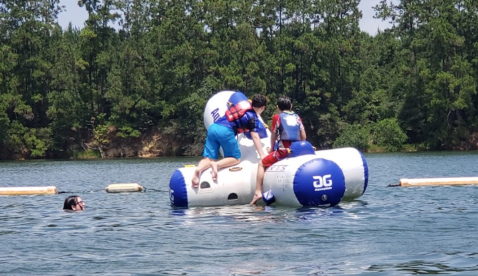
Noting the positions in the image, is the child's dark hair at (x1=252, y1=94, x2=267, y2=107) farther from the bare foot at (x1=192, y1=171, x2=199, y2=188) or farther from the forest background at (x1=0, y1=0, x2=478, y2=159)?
the forest background at (x1=0, y1=0, x2=478, y2=159)

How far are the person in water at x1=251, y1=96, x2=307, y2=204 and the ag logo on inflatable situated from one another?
0.96 m

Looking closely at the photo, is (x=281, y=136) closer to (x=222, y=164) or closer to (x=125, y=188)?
(x=222, y=164)

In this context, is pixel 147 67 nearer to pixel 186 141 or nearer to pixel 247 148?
pixel 186 141

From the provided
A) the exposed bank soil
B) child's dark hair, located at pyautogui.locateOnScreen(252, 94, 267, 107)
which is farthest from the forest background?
child's dark hair, located at pyautogui.locateOnScreen(252, 94, 267, 107)

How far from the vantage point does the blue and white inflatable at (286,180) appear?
14.2 meters

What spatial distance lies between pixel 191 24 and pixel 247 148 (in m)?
62.1

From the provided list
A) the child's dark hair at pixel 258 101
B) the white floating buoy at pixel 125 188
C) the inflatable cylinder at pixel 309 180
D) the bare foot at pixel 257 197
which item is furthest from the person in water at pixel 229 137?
the white floating buoy at pixel 125 188

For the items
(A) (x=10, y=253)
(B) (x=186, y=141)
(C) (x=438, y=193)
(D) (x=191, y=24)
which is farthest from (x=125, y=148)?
(A) (x=10, y=253)

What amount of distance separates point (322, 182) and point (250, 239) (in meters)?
3.35

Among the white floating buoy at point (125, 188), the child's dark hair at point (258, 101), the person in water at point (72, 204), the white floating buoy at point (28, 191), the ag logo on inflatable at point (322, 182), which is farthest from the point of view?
the white floating buoy at point (125, 188)

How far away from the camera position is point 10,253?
10.7 m

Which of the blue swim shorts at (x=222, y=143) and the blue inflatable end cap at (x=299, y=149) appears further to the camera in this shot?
the blue swim shorts at (x=222, y=143)

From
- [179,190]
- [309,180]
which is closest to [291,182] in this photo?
[309,180]

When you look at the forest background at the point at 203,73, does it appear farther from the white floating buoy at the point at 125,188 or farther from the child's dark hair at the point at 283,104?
the child's dark hair at the point at 283,104
